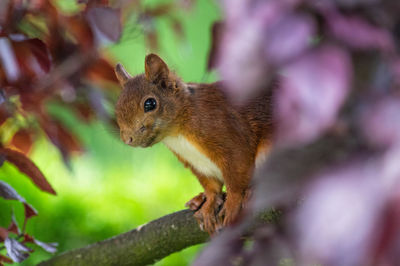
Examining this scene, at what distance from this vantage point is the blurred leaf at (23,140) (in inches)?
51.5

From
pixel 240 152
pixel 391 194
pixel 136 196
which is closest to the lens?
pixel 391 194

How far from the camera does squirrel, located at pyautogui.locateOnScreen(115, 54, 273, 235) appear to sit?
3.75ft

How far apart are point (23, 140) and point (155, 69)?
1.15ft

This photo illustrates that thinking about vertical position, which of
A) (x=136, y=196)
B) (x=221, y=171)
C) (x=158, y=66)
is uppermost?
(x=158, y=66)

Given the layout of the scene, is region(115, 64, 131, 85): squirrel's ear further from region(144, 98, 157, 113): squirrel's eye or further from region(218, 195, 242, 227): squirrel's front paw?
region(218, 195, 242, 227): squirrel's front paw

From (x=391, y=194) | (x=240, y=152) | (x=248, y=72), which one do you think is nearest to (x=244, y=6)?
(x=248, y=72)

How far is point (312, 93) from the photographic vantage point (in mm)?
383

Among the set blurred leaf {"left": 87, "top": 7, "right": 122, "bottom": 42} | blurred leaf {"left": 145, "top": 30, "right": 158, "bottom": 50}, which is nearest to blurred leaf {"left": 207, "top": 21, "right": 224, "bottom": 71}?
blurred leaf {"left": 87, "top": 7, "right": 122, "bottom": 42}

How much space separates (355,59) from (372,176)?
0.34 ft

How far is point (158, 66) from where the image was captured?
1.22 m

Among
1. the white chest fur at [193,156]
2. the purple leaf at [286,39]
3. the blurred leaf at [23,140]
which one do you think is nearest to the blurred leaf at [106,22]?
the white chest fur at [193,156]

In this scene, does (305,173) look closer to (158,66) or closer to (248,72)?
(248,72)

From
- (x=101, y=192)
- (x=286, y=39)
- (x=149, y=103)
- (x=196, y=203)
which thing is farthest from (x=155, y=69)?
(x=101, y=192)

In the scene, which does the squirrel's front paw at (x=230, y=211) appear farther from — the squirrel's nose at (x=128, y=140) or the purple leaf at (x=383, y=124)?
the purple leaf at (x=383, y=124)
